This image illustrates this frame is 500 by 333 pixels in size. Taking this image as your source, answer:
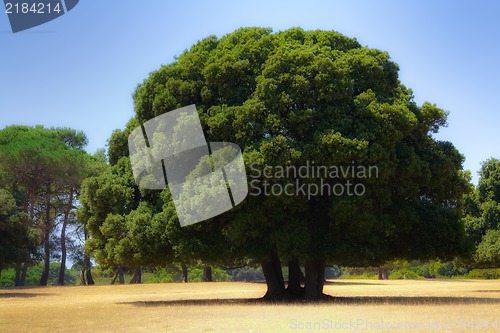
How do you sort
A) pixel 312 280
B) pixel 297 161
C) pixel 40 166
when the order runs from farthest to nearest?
pixel 40 166
pixel 312 280
pixel 297 161

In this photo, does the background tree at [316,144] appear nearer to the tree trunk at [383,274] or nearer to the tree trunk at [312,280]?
the tree trunk at [312,280]

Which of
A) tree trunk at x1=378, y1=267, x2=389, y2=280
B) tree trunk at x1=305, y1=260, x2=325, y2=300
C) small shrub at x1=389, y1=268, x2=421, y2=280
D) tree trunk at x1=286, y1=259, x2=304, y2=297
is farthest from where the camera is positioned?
tree trunk at x1=378, y1=267, x2=389, y2=280

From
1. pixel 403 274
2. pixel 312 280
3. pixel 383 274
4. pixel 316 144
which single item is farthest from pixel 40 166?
pixel 403 274

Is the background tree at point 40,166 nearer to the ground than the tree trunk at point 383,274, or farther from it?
farther from it

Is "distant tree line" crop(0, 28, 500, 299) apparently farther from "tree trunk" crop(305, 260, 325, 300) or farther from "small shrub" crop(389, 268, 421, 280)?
"small shrub" crop(389, 268, 421, 280)

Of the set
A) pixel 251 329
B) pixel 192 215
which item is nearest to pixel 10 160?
pixel 192 215

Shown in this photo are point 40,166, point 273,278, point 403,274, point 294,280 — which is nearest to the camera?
point 294,280

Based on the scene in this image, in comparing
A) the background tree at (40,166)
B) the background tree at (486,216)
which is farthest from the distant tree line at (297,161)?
the background tree at (40,166)

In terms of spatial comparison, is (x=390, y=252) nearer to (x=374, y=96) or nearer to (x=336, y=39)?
(x=374, y=96)

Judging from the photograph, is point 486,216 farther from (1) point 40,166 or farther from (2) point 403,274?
(2) point 403,274

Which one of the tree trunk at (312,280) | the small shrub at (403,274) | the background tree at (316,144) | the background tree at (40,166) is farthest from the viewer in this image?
the small shrub at (403,274)

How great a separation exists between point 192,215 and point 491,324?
13.0m

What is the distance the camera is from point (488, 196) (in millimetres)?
39594

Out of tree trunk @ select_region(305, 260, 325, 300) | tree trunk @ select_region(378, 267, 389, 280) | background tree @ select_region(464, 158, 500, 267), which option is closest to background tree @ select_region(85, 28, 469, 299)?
tree trunk @ select_region(305, 260, 325, 300)
